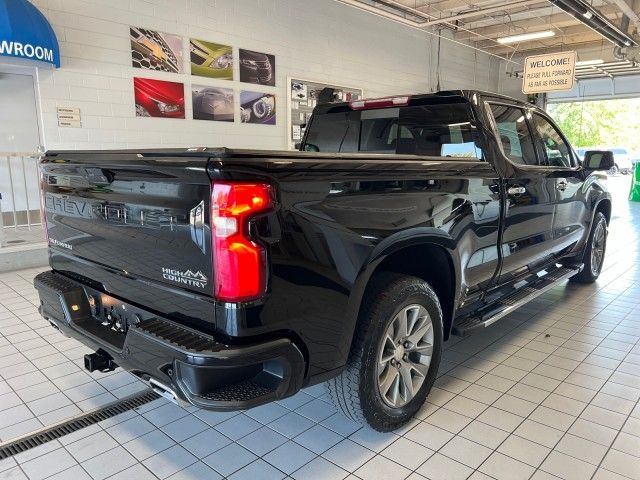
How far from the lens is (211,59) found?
24.2 ft

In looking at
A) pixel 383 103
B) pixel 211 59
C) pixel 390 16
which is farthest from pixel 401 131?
pixel 390 16

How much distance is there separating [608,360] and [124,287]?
3.04 metres

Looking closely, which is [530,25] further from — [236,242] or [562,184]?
[236,242]

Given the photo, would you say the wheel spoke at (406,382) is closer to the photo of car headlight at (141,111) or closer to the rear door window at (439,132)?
the rear door window at (439,132)

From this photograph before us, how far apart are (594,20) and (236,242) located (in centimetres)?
989

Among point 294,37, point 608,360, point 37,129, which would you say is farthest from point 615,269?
point 37,129

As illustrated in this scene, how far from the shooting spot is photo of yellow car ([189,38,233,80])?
282 inches

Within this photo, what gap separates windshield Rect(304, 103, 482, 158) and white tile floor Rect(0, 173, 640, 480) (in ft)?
4.62

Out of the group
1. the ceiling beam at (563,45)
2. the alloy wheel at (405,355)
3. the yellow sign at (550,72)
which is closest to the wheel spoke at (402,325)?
the alloy wheel at (405,355)

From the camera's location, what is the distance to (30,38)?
17.4 feet

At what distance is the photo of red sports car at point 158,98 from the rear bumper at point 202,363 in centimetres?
560

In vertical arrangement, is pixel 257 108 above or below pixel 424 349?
above

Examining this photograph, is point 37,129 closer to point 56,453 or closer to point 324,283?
point 56,453

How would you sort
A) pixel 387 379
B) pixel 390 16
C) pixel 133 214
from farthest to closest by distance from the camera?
pixel 390 16 < pixel 387 379 < pixel 133 214
